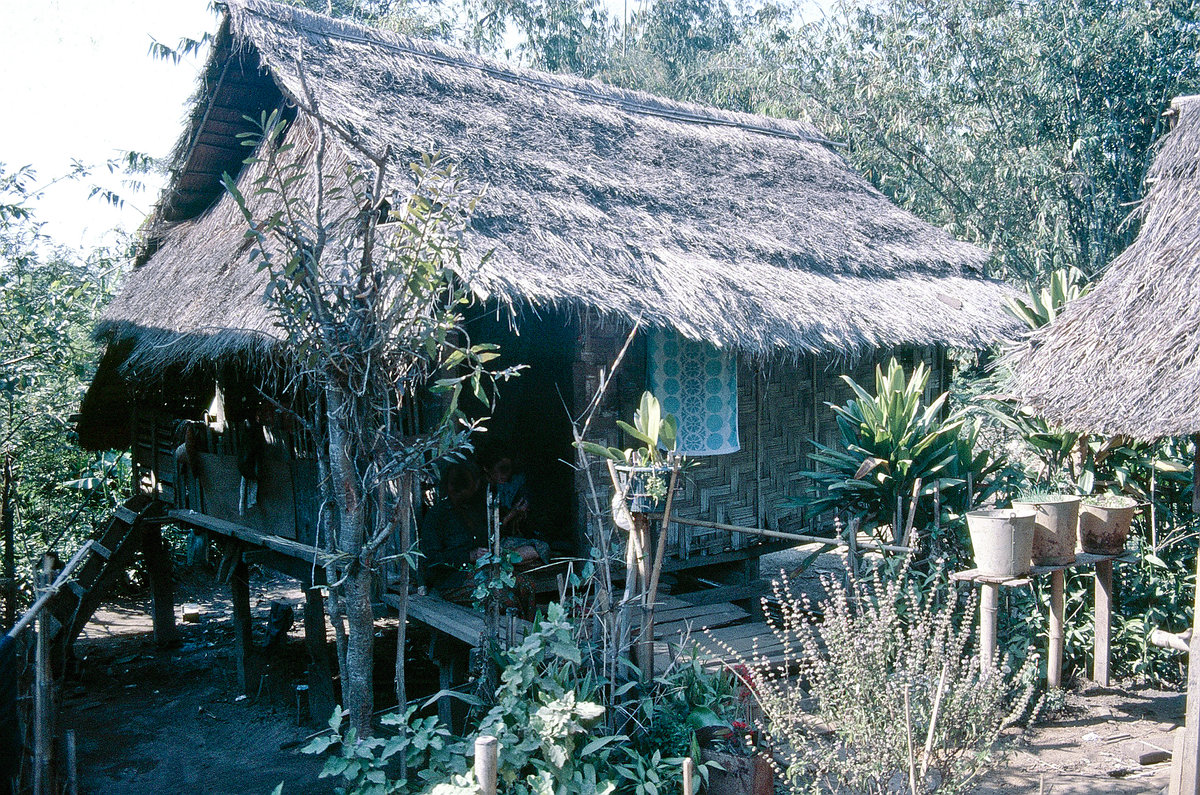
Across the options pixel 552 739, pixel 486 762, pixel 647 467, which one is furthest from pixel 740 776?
pixel 647 467

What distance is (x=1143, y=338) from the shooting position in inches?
188

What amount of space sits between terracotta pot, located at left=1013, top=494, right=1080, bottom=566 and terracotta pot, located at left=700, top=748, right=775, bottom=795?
205cm

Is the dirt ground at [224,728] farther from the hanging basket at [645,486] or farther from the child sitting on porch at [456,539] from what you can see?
the hanging basket at [645,486]

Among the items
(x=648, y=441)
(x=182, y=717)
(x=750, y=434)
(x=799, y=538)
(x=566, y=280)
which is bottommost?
(x=182, y=717)

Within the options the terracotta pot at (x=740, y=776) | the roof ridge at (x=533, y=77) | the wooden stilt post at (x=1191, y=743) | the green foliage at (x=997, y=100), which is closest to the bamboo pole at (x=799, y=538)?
the terracotta pot at (x=740, y=776)

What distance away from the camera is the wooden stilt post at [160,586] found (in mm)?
8570

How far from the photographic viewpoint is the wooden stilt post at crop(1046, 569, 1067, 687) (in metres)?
4.95

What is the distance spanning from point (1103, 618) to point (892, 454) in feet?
5.13

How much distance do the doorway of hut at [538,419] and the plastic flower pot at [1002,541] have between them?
11.2 feet

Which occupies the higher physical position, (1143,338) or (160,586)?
(1143,338)

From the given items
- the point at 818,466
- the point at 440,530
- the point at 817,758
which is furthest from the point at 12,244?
the point at 817,758

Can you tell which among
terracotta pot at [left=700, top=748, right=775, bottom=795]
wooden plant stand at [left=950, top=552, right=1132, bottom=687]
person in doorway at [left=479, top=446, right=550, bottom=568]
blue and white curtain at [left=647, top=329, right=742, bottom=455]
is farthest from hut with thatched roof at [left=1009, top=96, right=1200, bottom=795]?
person in doorway at [left=479, top=446, right=550, bottom=568]

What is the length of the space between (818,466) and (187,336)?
188 inches

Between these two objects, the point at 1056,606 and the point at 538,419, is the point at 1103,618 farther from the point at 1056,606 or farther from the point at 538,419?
the point at 538,419
